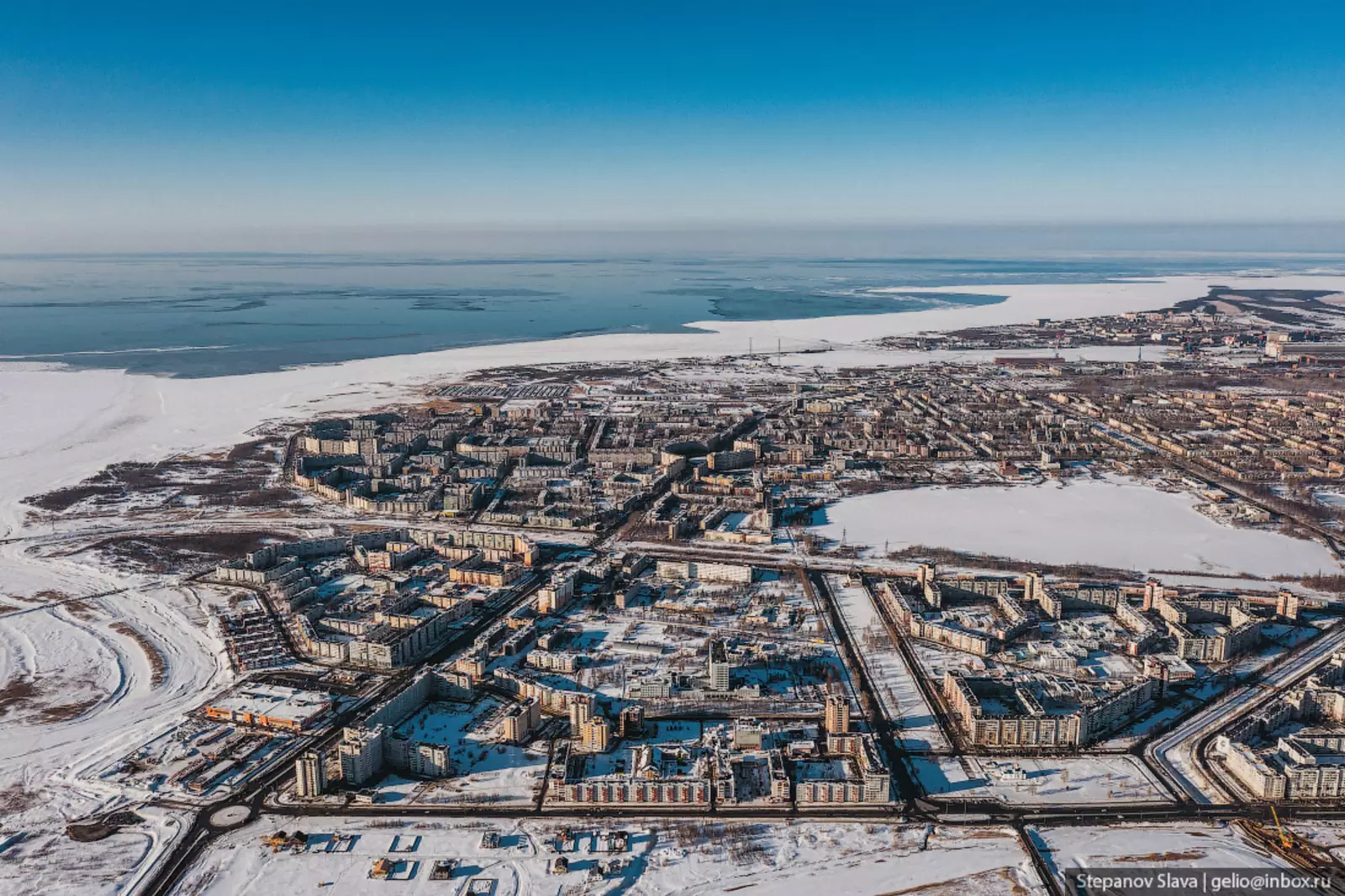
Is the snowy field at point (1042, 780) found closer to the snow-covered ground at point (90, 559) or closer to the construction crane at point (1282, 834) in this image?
the construction crane at point (1282, 834)

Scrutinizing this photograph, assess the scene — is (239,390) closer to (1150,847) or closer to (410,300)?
(1150,847)

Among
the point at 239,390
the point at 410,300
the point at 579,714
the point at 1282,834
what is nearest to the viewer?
the point at 1282,834

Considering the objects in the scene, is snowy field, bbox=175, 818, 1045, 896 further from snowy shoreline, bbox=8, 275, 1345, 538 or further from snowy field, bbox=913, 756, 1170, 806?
snowy shoreline, bbox=8, 275, 1345, 538

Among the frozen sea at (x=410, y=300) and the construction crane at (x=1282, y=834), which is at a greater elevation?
the frozen sea at (x=410, y=300)

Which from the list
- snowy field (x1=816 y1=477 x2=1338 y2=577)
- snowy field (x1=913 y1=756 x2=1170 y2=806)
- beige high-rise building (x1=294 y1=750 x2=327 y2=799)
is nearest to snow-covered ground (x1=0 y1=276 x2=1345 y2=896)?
snowy field (x1=913 y1=756 x2=1170 y2=806)

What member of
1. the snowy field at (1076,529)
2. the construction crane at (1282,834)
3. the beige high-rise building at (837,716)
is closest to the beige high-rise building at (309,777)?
the beige high-rise building at (837,716)

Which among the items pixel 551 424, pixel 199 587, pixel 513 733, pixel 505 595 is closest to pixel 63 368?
pixel 551 424

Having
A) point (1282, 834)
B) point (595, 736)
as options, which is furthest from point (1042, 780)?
point (595, 736)

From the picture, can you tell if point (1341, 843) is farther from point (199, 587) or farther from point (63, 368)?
point (63, 368)
